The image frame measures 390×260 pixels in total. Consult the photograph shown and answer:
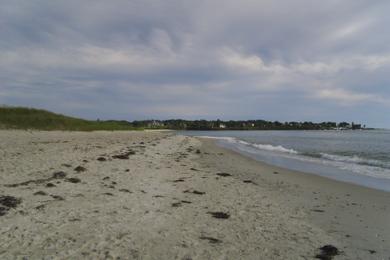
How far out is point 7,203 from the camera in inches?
249

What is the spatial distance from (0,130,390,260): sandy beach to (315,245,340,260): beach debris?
0.04 metres

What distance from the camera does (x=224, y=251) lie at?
4.91m

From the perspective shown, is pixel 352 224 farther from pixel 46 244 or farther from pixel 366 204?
pixel 46 244

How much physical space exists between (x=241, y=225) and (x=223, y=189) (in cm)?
376

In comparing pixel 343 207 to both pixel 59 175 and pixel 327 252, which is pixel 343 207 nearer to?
pixel 327 252

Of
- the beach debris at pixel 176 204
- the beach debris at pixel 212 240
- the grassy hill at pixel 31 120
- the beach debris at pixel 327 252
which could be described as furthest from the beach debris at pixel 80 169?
the grassy hill at pixel 31 120

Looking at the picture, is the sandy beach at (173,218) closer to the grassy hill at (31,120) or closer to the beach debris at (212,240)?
the beach debris at (212,240)

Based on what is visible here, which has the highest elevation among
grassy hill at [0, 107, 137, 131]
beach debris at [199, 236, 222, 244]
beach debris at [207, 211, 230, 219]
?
grassy hill at [0, 107, 137, 131]

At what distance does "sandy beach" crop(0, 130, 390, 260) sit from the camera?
484 centimetres

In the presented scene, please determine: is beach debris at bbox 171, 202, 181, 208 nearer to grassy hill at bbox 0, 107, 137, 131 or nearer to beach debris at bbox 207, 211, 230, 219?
beach debris at bbox 207, 211, 230, 219

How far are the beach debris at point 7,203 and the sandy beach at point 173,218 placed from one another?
0.02 meters

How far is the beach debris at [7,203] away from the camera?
5954 millimetres

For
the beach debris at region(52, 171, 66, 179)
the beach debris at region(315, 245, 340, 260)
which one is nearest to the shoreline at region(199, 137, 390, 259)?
the beach debris at region(315, 245, 340, 260)

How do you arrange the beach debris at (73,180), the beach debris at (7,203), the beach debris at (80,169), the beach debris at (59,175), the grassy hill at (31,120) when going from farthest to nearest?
1. the grassy hill at (31,120)
2. the beach debris at (80,169)
3. the beach debris at (59,175)
4. the beach debris at (73,180)
5. the beach debris at (7,203)
